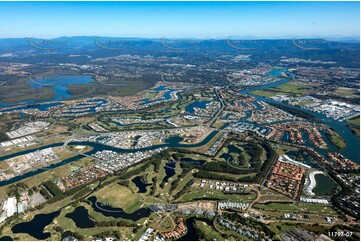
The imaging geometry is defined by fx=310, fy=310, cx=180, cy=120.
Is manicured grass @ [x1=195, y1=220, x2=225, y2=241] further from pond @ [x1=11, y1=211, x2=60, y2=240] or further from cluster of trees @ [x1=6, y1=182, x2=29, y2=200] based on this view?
cluster of trees @ [x1=6, y1=182, x2=29, y2=200]

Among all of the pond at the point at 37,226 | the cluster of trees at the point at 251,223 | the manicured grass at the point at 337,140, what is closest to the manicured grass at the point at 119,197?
the pond at the point at 37,226

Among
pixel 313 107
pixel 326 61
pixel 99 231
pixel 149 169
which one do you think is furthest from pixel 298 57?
pixel 99 231

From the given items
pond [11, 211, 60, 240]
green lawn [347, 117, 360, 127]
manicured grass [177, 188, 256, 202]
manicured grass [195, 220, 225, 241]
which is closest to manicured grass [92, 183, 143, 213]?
manicured grass [177, 188, 256, 202]

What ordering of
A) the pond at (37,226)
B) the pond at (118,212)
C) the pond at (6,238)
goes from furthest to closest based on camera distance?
the pond at (118,212)
the pond at (37,226)
the pond at (6,238)

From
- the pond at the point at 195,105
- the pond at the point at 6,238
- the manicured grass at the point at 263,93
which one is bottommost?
the pond at the point at 6,238

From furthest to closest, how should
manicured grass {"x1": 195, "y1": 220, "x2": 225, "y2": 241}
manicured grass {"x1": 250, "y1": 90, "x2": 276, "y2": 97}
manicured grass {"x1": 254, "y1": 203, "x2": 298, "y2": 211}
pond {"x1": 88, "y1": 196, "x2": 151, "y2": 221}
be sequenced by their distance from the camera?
manicured grass {"x1": 250, "y1": 90, "x2": 276, "y2": 97}
manicured grass {"x1": 254, "y1": 203, "x2": 298, "y2": 211}
pond {"x1": 88, "y1": 196, "x2": 151, "y2": 221}
manicured grass {"x1": 195, "y1": 220, "x2": 225, "y2": 241}

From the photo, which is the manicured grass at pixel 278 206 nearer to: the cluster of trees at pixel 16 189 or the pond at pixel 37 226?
the pond at pixel 37 226
